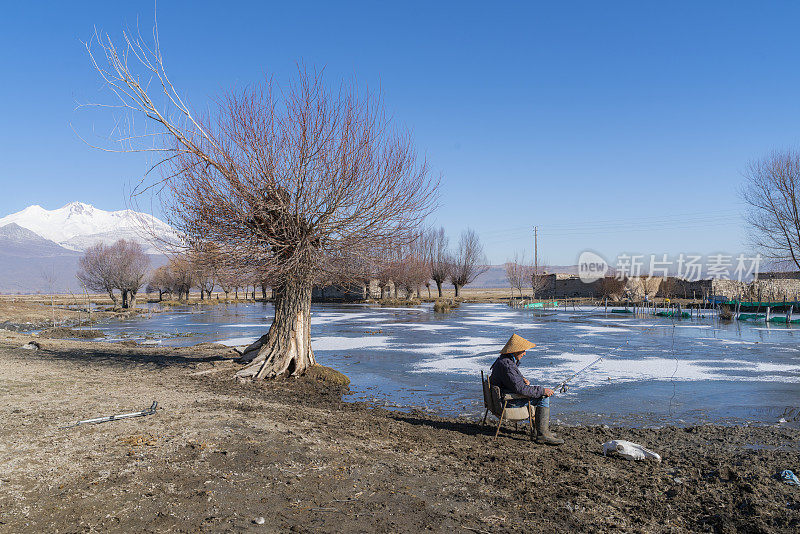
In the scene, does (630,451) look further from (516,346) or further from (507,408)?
(516,346)

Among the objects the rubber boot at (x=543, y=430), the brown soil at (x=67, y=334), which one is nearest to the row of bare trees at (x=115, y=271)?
the brown soil at (x=67, y=334)

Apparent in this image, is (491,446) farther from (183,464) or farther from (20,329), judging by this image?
(20,329)

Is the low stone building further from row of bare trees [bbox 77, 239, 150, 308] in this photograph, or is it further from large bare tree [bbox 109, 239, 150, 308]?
row of bare trees [bbox 77, 239, 150, 308]

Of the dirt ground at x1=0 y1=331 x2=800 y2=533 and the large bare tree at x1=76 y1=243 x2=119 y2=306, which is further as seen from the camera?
the large bare tree at x1=76 y1=243 x2=119 y2=306

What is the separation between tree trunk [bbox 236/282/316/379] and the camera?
11.7 m

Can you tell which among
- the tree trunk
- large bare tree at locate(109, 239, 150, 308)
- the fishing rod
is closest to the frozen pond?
the fishing rod

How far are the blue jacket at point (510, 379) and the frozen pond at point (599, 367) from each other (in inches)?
87.5

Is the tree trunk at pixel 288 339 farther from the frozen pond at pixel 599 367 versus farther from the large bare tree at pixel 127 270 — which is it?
the large bare tree at pixel 127 270

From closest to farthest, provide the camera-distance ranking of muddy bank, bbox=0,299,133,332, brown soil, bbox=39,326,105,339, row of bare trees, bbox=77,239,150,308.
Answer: brown soil, bbox=39,326,105,339
muddy bank, bbox=0,299,133,332
row of bare trees, bbox=77,239,150,308

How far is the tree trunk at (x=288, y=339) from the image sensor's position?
1168 cm

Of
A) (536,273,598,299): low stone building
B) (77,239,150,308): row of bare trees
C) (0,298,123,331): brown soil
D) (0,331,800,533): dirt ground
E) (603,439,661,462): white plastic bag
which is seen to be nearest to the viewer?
(0,331,800,533): dirt ground

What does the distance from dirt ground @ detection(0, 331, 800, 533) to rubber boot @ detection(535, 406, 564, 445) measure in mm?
163

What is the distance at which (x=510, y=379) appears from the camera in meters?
7.16

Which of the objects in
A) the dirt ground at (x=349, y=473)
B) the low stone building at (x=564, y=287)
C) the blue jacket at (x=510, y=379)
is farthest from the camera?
the low stone building at (x=564, y=287)
